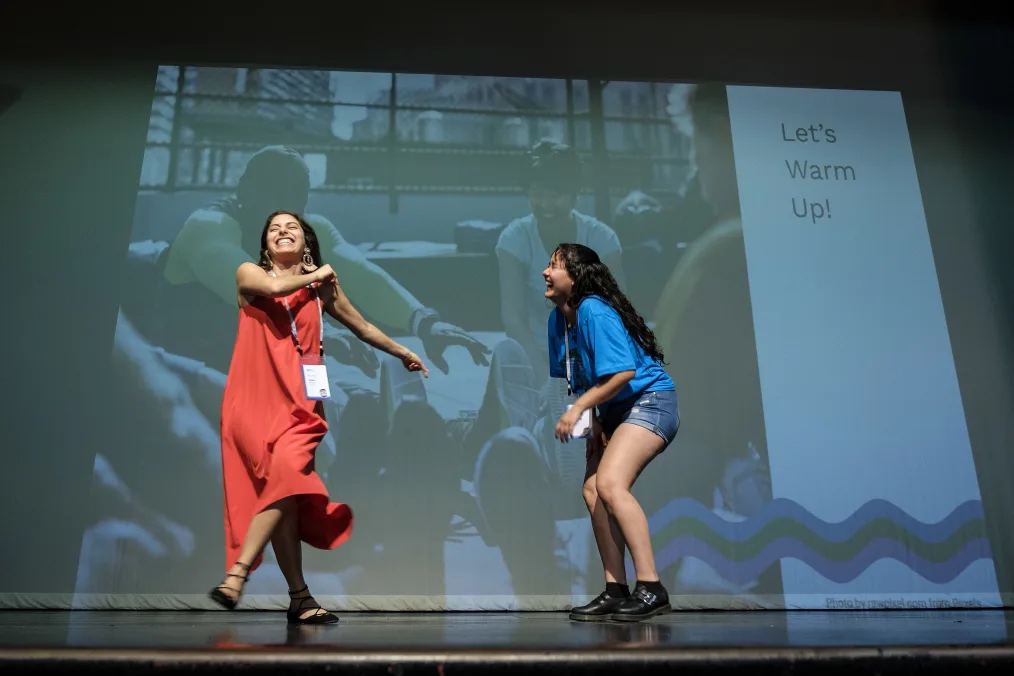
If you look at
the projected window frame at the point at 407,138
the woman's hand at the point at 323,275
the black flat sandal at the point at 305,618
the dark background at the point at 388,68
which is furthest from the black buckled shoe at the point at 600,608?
the dark background at the point at 388,68

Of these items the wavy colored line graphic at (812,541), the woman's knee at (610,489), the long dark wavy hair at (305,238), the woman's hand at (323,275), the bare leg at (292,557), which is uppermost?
the long dark wavy hair at (305,238)

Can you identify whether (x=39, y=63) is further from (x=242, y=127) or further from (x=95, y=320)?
(x=95, y=320)

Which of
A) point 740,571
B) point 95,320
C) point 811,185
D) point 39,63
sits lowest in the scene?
point 740,571

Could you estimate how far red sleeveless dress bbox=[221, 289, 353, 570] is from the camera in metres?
2.31

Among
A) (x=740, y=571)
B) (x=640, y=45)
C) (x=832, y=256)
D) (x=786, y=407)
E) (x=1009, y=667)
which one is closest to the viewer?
(x=1009, y=667)

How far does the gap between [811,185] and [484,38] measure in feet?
7.95

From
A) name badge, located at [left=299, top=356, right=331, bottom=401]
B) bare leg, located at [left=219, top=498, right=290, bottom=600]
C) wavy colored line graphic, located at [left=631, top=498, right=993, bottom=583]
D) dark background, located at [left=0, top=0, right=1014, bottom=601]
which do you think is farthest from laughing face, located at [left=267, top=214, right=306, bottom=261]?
wavy colored line graphic, located at [left=631, top=498, right=993, bottom=583]

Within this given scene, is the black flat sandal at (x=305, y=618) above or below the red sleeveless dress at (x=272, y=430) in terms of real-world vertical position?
below

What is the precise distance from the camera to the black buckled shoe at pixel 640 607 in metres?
2.37

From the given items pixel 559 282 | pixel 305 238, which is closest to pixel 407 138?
pixel 305 238

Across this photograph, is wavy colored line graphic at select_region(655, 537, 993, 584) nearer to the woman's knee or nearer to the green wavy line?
the green wavy line

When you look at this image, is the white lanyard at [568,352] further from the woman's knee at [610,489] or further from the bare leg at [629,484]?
the woman's knee at [610,489]

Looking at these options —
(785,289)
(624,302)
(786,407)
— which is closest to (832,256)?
(785,289)

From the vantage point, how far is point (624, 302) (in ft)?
8.93
